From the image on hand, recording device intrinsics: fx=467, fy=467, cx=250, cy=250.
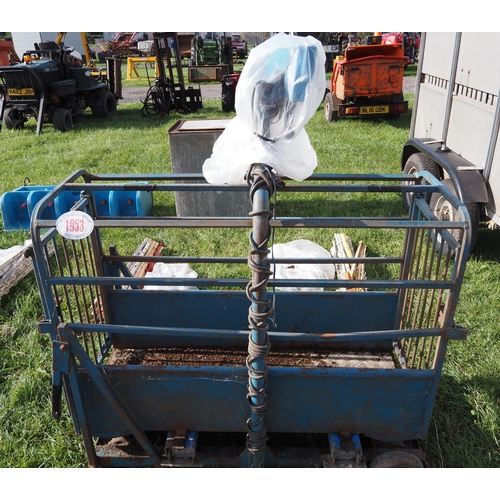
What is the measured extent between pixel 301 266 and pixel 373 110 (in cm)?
718

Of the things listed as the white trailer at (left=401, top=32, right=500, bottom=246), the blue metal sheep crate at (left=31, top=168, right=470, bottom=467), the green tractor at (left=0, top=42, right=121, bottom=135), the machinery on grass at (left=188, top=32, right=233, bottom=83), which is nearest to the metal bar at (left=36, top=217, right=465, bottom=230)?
the blue metal sheep crate at (left=31, top=168, right=470, bottom=467)

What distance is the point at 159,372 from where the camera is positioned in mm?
2309

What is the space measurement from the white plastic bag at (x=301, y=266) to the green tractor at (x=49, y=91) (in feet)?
26.3

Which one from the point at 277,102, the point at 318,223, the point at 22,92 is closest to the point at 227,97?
the point at 22,92

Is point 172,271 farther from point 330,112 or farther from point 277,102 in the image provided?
point 330,112

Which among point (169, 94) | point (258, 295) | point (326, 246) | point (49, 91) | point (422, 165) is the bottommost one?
point (326, 246)

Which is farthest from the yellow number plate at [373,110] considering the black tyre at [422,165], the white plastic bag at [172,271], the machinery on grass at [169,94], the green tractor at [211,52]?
the green tractor at [211,52]

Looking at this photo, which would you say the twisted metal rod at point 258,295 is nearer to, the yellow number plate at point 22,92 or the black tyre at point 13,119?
the yellow number plate at point 22,92

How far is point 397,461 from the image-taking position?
7.94 feet

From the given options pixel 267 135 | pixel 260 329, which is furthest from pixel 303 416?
pixel 267 135

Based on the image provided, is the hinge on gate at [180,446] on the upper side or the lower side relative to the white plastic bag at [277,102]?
lower

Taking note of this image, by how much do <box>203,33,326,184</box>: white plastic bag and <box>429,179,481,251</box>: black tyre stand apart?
228 cm

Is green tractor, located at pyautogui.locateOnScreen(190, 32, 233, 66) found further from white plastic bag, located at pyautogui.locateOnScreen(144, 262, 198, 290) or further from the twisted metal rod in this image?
the twisted metal rod

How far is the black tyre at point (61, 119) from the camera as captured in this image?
1044 cm
